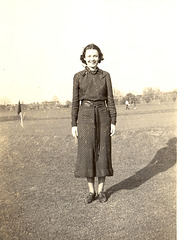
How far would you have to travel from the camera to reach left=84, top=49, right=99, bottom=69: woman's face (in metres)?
3.49

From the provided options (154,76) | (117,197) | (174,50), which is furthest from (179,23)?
(117,197)

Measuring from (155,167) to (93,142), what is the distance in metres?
1.29

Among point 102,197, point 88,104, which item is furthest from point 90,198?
point 88,104

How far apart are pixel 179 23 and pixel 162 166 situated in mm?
1978

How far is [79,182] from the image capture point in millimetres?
4188

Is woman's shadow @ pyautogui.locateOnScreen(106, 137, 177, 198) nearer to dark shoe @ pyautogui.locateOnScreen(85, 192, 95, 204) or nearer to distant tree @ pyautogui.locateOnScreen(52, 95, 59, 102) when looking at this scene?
dark shoe @ pyautogui.locateOnScreen(85, 192, 95, 204)

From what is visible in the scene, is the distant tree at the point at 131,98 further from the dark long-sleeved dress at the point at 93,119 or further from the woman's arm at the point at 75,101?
the woman's arm at the point at 75,101

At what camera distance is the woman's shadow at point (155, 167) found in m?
4.22

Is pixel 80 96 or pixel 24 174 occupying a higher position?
pixel 80 96

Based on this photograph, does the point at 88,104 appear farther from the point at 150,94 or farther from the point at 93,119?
the point at 150,94

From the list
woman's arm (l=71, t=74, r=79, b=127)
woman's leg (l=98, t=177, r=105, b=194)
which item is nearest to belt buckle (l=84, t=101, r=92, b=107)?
woman's arm (l=71, t=74, r=79, b=127)

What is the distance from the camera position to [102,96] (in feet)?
12.1

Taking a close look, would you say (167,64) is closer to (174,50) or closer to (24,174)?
(174,50)

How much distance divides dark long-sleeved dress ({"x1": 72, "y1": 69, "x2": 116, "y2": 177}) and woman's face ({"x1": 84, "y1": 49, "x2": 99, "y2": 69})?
0.36 feet
